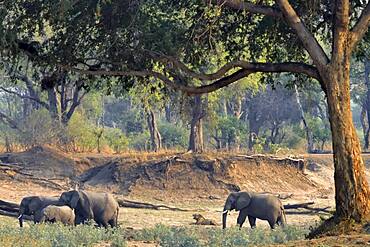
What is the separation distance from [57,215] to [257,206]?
6201mm

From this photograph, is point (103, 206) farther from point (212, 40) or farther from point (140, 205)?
point (212, 40)

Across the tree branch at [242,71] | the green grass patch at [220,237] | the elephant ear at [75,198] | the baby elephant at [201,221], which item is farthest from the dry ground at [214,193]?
the tree branch at [242,71]

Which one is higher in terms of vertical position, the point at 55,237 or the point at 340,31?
the point at 340,31

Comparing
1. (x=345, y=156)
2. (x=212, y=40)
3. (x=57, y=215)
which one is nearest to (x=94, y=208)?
(x=57, y=215)

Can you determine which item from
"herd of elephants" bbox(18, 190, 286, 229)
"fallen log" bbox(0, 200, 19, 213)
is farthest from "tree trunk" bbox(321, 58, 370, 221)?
"fallen log" bbox(0, 200, 19, 213)

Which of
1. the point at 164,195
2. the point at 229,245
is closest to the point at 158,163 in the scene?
the point at 164,195

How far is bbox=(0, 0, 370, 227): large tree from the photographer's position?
1291 cm

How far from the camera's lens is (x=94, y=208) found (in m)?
24.1

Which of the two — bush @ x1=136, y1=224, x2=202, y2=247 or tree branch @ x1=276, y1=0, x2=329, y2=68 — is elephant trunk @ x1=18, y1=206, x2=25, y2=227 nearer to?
bush @ x1=136, y1=224, x2=202, y2=247

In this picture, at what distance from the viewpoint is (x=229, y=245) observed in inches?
564

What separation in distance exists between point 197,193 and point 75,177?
478cm

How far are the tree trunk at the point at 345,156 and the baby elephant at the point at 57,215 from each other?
35.3 ft

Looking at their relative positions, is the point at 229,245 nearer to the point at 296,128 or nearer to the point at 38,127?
the point at 38,127

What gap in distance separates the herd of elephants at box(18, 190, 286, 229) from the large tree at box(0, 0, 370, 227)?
7592mm
